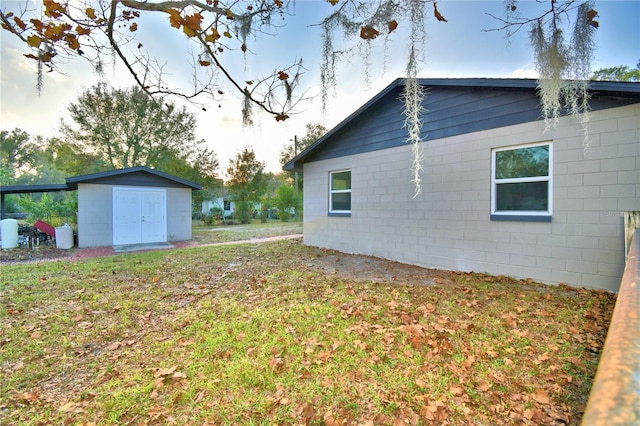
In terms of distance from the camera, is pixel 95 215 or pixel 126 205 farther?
pixel 126 205

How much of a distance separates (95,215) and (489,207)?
1257 centimetres

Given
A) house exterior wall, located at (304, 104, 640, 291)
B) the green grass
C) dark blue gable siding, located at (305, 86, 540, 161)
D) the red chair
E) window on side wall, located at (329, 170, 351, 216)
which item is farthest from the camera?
the green grass

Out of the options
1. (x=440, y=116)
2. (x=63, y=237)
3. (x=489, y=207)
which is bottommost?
(x=63, y=237)

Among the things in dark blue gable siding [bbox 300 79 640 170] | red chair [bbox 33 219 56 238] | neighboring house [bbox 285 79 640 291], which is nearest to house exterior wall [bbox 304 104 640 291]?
neighboring house [bbox 285 79 640 291]

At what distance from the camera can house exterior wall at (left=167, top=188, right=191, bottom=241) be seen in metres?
12.7

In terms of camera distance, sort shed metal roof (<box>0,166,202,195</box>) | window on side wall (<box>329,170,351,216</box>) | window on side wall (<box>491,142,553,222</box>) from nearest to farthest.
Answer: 1. window on side wall (<box>491,142,553,222</box>)
2. window on side wall (<box>329,170,351,216</box>)
3. shed metal roof (<box>0,166,202,195</box>)

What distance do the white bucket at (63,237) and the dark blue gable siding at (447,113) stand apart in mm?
9428

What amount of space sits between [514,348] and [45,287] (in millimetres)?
7224

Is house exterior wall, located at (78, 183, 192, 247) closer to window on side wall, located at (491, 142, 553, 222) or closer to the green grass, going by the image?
the green grass

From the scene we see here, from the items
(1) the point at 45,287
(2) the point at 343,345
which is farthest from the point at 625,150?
(1) the point at 45,287

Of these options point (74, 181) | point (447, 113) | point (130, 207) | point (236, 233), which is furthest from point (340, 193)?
point (74, 181)

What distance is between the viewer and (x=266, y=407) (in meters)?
2.23

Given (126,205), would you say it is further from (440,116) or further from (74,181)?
(440,116)

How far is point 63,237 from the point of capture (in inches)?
411
